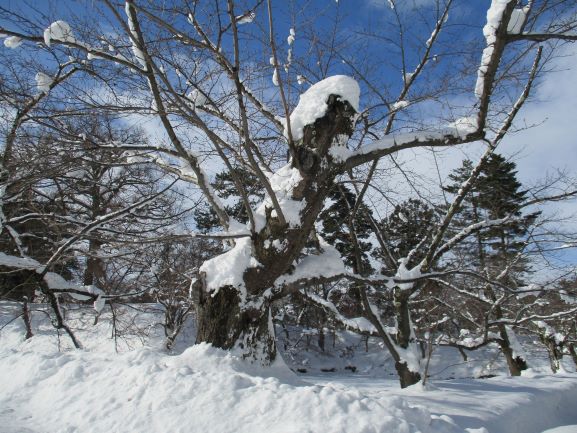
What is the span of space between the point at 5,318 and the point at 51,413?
645 inches

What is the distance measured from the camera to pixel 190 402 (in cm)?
288

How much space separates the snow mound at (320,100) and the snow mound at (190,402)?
276cm

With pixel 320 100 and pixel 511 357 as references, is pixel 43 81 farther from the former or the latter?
pixel 511 357

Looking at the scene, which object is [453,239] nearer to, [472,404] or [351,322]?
[351,322]

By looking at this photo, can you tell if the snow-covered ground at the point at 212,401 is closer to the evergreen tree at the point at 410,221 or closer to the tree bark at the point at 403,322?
the tree bark at the point at 403,322

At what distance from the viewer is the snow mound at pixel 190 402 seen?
2.57 m

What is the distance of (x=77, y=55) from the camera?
427cm

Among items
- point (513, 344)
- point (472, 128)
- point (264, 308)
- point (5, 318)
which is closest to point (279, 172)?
point (264, 308)

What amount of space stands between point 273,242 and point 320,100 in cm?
184

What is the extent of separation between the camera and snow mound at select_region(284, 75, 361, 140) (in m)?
4.60

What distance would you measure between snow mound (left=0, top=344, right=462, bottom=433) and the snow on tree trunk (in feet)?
1.04

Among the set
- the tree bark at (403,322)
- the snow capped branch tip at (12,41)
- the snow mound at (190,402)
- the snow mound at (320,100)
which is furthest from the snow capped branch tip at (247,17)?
the tree bark at (403,322)

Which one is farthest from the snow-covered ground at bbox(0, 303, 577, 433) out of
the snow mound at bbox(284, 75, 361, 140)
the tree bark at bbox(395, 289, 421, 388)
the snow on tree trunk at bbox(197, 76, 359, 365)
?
the snow mound at bbox(284, 75, 361, 140)

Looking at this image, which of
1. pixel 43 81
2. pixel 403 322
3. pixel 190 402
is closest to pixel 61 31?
pixel 43 81
